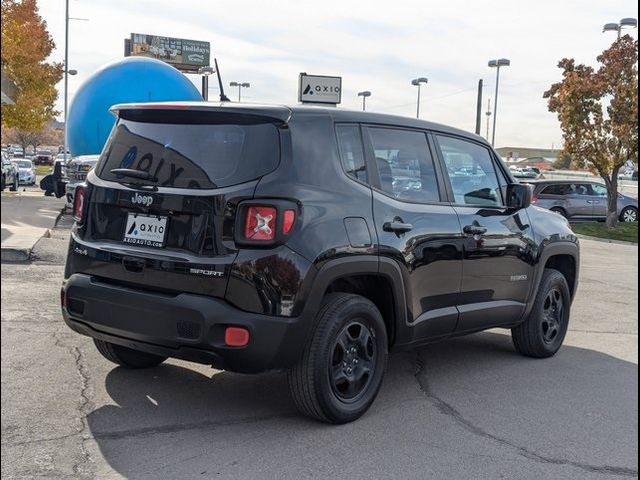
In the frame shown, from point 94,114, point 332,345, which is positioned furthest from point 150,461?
point 94,114

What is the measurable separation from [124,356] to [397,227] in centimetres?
206

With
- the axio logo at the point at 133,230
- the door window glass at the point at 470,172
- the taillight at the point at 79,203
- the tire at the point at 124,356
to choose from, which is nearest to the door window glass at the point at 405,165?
the door window glass at the point at 470,172

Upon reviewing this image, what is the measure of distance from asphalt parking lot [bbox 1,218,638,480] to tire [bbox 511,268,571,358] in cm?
12

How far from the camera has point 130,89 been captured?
69.2 feet

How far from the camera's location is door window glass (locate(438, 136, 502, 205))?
5430 millimetres

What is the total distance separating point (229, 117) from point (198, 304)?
1.09 metres

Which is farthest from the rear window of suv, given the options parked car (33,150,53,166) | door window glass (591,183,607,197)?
parked car (33,150,53,166)

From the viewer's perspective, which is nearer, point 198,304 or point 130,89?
point 198,304

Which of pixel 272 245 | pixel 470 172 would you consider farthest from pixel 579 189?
pixel 272 245

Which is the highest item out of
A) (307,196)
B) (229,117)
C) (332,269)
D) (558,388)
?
(229,117)

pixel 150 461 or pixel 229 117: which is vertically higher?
pixel 229 117

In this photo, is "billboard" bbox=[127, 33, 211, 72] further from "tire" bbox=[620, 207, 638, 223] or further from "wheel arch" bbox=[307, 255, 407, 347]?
"tire" bbox=[620, 207, 638, 223]

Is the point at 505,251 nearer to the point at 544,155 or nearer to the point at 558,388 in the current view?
the point at 558,388

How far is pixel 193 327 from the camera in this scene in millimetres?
3924
